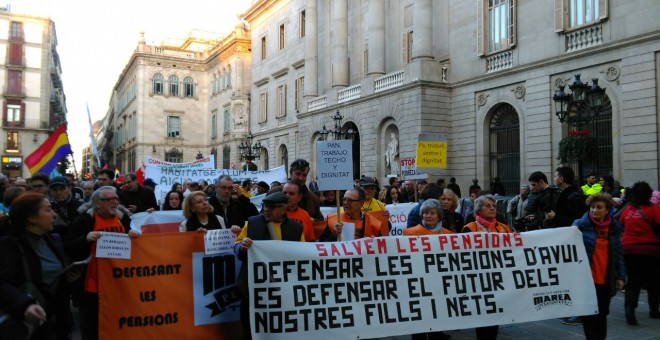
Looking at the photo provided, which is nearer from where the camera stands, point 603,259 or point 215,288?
point 215,288

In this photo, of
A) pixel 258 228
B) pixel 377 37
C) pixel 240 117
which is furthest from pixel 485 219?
pixel 240 117

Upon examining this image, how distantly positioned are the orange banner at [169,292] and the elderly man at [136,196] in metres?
4.49

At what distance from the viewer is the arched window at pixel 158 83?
59.9 m

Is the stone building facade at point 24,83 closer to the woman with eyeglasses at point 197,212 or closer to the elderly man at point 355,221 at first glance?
the woman with eyeglasses at point 197,212

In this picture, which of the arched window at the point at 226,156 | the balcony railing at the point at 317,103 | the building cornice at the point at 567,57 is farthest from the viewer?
the arched window at the point at 226,156

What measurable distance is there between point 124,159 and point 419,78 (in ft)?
195

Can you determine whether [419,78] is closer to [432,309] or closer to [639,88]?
[639,88]

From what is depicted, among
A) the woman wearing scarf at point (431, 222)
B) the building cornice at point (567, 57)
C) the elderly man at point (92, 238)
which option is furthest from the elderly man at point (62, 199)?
the building cornice at point (567, 57)

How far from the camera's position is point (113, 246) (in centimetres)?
529

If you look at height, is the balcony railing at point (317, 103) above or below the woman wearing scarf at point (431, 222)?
above

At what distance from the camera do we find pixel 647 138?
55.0 feet

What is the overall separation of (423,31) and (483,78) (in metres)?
4.00

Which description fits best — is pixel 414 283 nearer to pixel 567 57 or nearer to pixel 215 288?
pixel 215 288

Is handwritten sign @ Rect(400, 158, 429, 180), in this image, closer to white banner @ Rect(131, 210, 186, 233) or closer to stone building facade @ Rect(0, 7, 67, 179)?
white banner @ Rect(131, 210, 186, 233)
